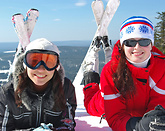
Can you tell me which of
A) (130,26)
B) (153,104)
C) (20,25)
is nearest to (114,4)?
(20,25)

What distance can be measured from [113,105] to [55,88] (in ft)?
2.35

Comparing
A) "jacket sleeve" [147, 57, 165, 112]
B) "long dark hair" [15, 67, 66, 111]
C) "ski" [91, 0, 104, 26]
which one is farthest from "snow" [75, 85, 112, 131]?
"ski" [91, 0, 104, 26]

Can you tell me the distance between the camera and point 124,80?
202 centimetres

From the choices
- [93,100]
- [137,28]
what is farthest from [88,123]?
[137,28]

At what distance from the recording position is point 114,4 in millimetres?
4676

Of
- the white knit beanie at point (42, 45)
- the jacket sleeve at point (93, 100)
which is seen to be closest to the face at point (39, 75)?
the white knit beanie at point (42, 45)

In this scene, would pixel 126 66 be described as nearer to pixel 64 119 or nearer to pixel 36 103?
pixel 64 119

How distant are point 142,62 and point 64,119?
3.75ft

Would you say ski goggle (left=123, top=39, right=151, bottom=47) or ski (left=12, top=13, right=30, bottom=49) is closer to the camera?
ski goggle (left=123, top=39, right=151, bottom=47)

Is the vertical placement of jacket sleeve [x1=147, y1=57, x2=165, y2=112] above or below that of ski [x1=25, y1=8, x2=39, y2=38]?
below

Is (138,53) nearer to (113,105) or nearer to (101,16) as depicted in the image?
(113,105)

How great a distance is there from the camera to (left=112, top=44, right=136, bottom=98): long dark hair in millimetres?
2000

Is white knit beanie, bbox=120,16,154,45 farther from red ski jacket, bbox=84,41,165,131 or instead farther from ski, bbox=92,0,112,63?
ski, bbox=92,0,112,63

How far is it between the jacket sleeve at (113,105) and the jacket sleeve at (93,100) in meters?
0.44
